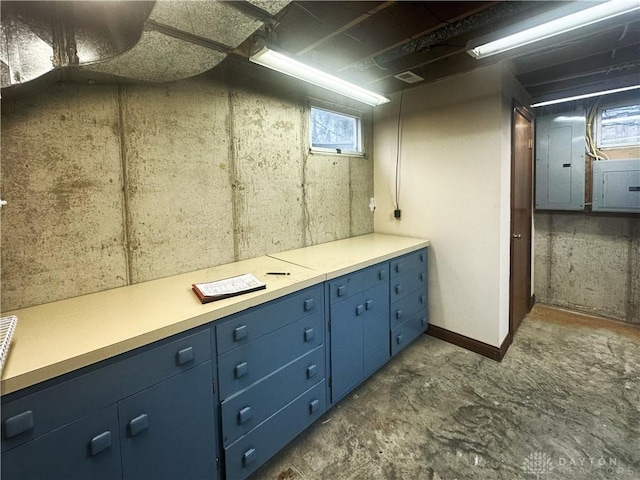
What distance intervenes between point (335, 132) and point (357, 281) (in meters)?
1.66

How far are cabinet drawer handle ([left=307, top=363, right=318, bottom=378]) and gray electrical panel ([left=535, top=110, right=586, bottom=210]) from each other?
3.36m

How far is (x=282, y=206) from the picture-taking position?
254 centimetres

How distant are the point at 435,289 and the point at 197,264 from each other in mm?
2217

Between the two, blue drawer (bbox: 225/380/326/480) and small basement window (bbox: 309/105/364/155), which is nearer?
blue drawer (bbox: 225/380/326/480)

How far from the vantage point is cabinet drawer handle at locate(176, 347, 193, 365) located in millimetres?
1246

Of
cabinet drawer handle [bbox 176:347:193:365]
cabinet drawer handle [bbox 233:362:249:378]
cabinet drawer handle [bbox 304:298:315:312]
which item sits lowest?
cabinet drawer handle [bbox 233:362:249:378]

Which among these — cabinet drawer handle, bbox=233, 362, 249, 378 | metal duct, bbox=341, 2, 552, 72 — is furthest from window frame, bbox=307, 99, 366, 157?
cabinet drawer handle, bbox=233, 362, 249, 378

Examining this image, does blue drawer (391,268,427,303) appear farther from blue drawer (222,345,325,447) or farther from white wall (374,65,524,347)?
blue drawer (222,345,325,447)

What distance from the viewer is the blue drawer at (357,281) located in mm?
1954

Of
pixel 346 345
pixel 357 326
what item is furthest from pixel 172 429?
pixel 357 326

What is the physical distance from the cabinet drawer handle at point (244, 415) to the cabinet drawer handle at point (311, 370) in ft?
1.37

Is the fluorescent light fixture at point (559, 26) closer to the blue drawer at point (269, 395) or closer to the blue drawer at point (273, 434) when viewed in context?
the blue drawer at point (269, 395)

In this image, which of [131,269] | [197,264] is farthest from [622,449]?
[131,269]

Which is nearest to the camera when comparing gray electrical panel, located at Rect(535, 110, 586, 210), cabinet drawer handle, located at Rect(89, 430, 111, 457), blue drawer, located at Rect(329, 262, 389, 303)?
cabinet drawer handle, located at Rect(89, 430, 111, 457)
